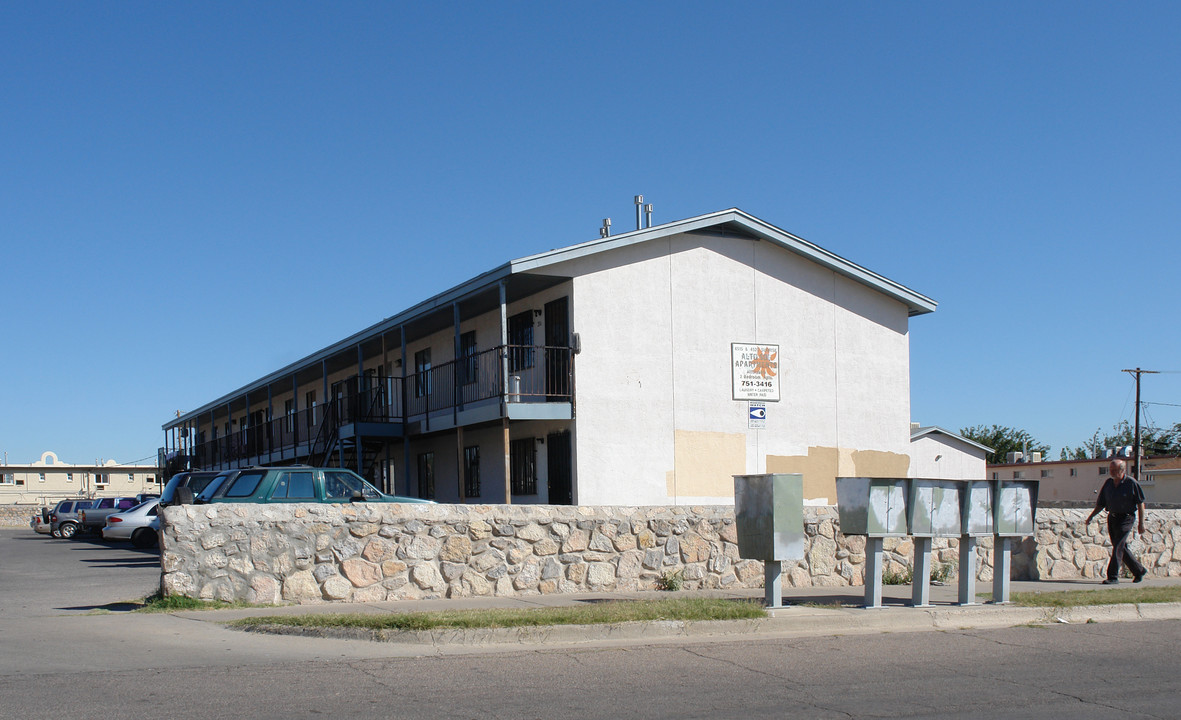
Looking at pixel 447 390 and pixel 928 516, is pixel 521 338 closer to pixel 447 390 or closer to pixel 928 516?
pixel 447 390

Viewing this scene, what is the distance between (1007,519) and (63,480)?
87.2m

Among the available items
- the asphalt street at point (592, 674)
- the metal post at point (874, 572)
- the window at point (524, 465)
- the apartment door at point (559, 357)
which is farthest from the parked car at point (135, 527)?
the metal post at point (874, 572)

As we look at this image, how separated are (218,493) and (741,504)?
9048mm

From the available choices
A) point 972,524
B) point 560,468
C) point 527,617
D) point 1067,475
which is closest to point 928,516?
point 972,524

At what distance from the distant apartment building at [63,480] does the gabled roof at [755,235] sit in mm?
71702

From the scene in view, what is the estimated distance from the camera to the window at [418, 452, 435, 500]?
28.4m

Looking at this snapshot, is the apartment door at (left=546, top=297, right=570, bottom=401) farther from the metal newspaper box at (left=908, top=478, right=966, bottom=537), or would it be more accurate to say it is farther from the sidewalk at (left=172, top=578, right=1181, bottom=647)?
the metal newspaper box at (left=908, top=478, right=966, bottom=537)

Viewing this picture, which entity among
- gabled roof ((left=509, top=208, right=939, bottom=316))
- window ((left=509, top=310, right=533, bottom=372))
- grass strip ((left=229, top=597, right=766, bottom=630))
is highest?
gabled roof ((left=509, top=208, right=939, bottom=316))

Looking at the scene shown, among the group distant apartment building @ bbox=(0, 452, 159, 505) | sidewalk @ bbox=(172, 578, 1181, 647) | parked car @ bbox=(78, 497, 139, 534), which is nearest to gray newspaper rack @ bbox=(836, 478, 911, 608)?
sidewalk @ bbox=(172, 578, 1181, 647)

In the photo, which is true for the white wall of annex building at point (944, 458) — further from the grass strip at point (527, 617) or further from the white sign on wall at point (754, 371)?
the grass strip at point (527, 617)

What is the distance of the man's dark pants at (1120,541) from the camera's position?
14883mm

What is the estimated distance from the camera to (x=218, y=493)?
16.7 meters

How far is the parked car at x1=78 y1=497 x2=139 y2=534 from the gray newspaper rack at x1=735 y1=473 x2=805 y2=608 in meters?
28.4

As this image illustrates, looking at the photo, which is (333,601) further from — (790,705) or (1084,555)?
(1084,555)
